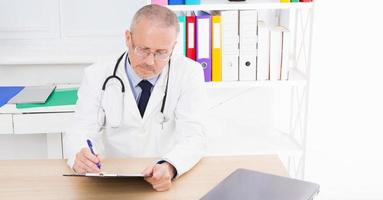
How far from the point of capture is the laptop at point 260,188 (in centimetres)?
133

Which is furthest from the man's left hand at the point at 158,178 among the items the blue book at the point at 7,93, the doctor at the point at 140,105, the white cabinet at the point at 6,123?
the blue book at the point at 7,93

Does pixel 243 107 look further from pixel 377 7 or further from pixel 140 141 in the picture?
pixel 140 141

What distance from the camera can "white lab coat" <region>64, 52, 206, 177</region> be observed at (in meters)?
1.82

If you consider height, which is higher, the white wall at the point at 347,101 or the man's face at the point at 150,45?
the man's face at the point at 150,45

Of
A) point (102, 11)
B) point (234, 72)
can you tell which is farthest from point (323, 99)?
point (102, 11)

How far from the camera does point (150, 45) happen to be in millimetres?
1642

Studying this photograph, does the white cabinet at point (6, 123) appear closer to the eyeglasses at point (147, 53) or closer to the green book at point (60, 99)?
the green book at point (60, 99)

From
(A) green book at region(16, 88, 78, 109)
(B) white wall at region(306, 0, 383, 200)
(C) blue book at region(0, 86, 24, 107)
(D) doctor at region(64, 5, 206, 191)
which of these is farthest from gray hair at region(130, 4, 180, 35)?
(B) white wall at region(306, 0, 383, 200)

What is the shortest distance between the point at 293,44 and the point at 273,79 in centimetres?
40

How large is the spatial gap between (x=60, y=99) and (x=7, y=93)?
0.34m

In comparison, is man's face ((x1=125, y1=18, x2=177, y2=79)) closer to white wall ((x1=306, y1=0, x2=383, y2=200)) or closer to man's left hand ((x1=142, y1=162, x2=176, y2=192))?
man's left hand ((x1=142, y1=162, x2=176, y2=192))

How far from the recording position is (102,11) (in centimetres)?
308

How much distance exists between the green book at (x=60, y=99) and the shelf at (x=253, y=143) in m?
0.76

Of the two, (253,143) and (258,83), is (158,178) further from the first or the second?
(253,143)
